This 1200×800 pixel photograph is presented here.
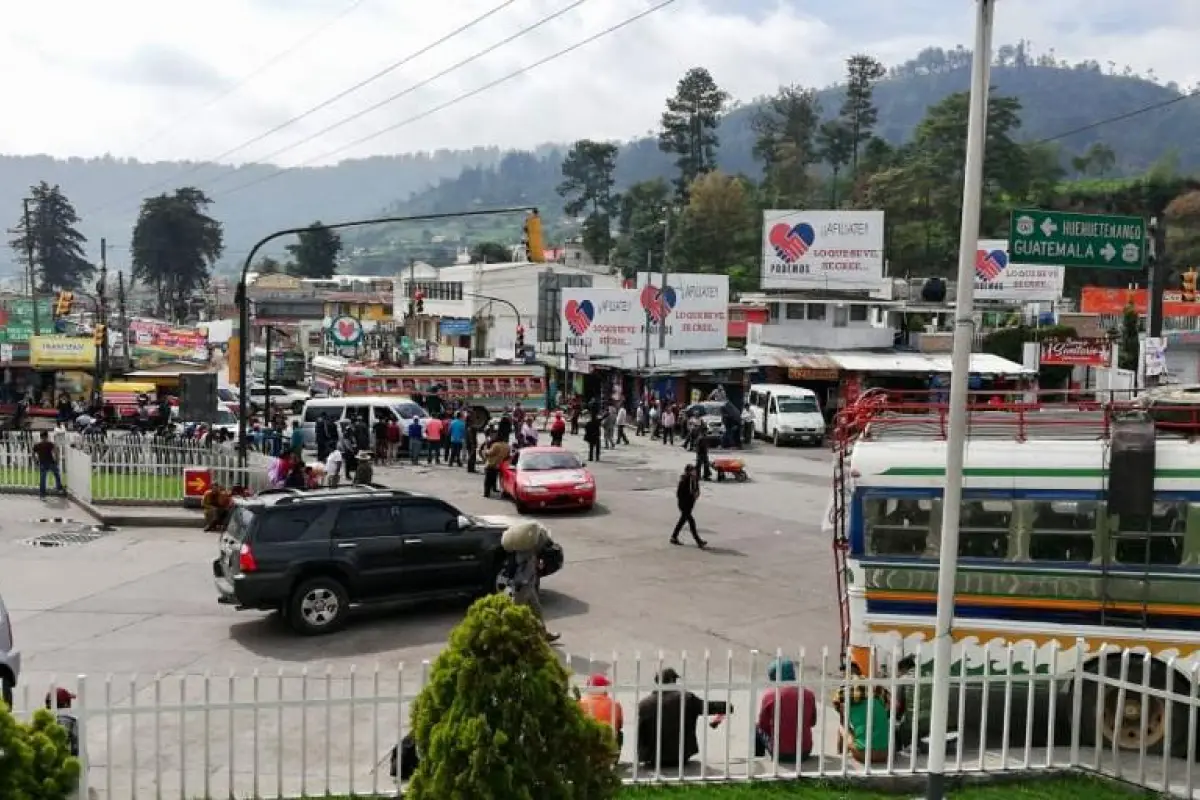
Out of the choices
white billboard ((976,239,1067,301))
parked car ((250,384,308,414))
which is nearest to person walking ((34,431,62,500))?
parked car ((250,384,308,414))

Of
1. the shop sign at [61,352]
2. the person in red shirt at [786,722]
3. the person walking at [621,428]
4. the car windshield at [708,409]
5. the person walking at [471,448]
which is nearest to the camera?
the person in red shirt at [786,722]

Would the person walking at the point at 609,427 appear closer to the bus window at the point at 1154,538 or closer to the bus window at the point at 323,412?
the bus window at the point at 323,412

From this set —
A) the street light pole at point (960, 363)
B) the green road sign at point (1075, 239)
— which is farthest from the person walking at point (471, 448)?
the street light pole at point (960, 363)

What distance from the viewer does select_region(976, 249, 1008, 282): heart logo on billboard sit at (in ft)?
199

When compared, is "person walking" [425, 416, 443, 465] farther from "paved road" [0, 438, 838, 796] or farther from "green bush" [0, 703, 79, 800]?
"green bush" [0, 703, 79, 800]

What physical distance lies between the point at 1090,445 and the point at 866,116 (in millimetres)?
119831

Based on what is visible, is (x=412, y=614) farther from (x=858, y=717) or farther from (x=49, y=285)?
(x=49, y=285)

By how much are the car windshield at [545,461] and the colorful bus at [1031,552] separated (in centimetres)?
1362

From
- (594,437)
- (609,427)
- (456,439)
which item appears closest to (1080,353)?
(609,427)

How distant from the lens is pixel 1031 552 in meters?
10.0

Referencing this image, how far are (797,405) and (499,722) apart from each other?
32.8m

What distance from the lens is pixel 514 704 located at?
6.09 meters

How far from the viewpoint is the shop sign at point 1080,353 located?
42.4m

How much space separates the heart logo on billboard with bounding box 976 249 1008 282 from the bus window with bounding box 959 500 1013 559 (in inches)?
2096
